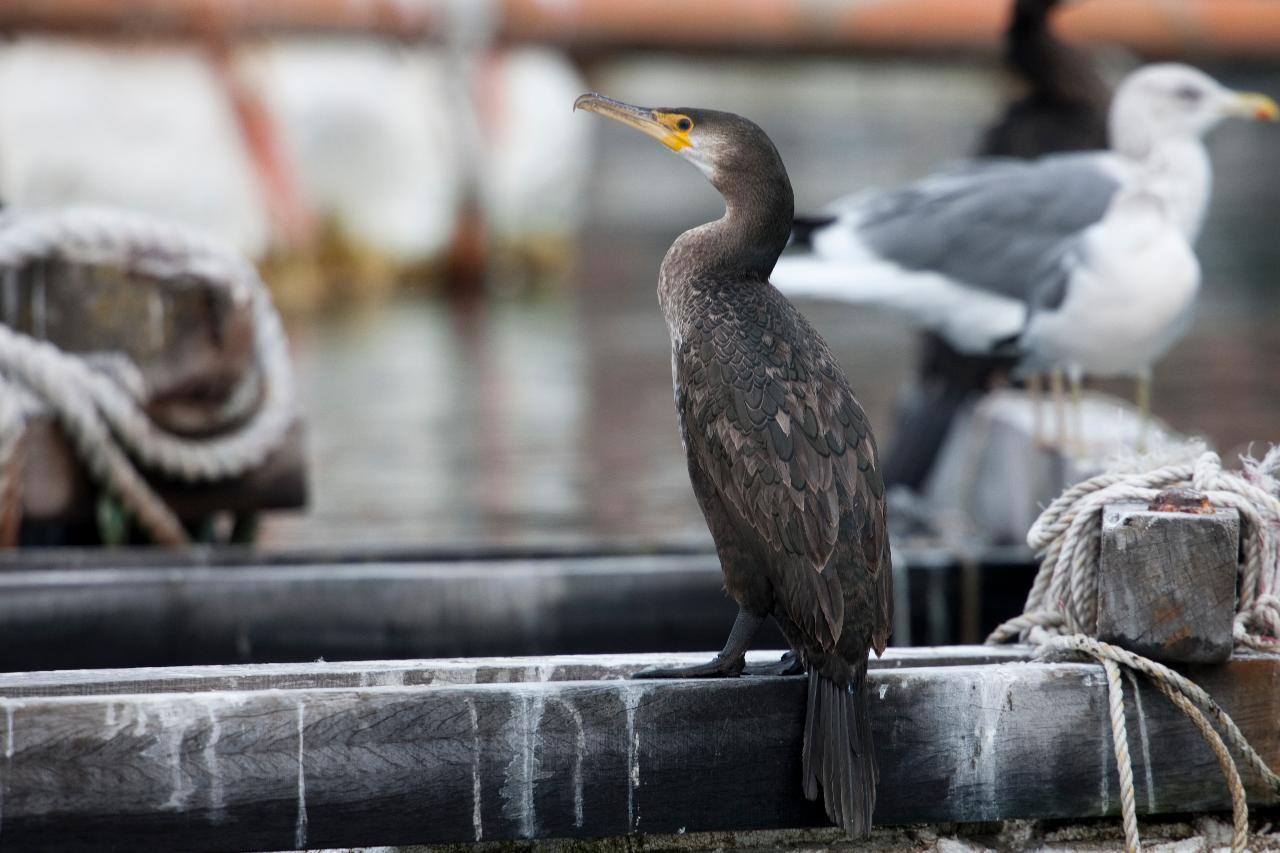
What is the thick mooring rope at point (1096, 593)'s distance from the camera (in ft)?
7.14

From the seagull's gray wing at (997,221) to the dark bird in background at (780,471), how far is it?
203 cm

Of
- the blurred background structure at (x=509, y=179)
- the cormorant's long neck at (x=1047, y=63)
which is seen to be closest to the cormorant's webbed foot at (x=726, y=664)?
the blurred background structure at (x=509, y=179)

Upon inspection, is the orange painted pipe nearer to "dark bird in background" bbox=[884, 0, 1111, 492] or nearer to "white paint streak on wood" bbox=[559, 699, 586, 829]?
"dark bird in background" bbox=[884, 0, 1111, 492]

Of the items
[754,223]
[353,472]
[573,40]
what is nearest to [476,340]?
[353,472]

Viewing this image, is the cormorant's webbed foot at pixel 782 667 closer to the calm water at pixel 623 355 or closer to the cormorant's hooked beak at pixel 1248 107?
the calm water at pixel 623 355

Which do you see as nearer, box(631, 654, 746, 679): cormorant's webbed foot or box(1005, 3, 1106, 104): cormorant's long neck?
box(631, 654, 746, 679): cormorant's webbed foot

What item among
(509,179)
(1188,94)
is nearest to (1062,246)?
(1188,94)

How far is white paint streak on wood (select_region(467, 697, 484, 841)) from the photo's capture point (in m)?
2.04

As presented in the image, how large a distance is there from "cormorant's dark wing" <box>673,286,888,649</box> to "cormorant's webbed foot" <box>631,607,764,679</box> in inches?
3.7

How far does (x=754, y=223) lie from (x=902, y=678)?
65cm

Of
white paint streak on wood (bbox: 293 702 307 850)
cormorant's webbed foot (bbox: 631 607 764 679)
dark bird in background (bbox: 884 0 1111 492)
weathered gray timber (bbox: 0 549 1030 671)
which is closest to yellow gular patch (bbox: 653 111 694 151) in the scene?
cormorant's webbed foot (bbox: 631 607 764 679)

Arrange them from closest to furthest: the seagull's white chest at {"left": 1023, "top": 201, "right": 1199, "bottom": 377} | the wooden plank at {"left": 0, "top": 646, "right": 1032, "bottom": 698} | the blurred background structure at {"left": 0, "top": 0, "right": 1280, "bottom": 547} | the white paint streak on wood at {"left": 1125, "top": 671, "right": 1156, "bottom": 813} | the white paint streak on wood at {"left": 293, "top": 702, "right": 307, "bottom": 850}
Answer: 1. the white paint streak on wood at {"left": 293, "top": 702, "right": 307, "bottom": 850}
2. the wooden plank at {"left": 0, "top": 646, "right": 1032, "bottom": 698}
3. the white paint streak on wood at {"left": 1125, "top": 671, "right": 1156, "bottom": 813}
4. the seagull's white chest at {"left": 1023, "top": 201, "right": 1199, "bottom": 377}
5. the blurred background structure at {"left": 0, "top": 0, "right": 1280, "bottom": 547}

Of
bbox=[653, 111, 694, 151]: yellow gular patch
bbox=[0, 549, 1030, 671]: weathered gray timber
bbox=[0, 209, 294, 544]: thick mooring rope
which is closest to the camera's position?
bbox=[653, 111, 694, 151]: yellow gular patch

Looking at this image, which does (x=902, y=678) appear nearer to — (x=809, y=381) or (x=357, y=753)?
(x=809, y=381)
